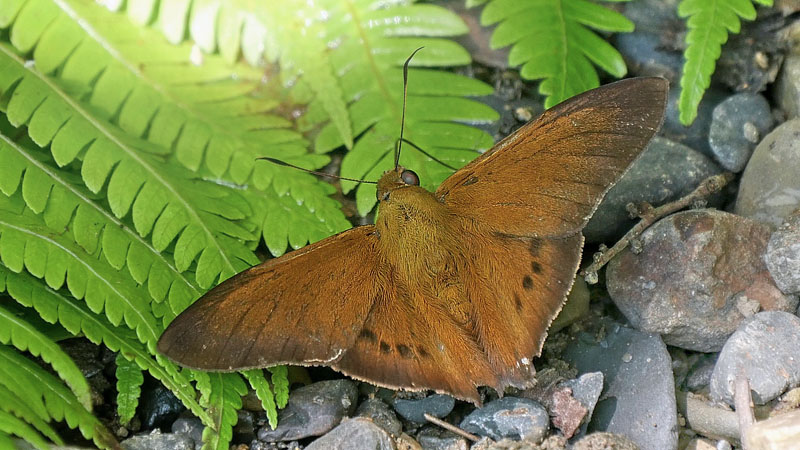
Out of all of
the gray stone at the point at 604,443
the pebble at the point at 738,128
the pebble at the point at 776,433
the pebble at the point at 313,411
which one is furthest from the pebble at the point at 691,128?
the pebble at the point at 313,411

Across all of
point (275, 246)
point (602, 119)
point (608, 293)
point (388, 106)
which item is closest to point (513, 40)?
point (388, 106)

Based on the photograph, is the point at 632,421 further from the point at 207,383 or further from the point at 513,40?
the point at 513,40

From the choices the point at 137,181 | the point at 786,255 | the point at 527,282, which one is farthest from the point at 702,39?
the point at 137,181

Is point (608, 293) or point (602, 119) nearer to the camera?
point (602, 119)

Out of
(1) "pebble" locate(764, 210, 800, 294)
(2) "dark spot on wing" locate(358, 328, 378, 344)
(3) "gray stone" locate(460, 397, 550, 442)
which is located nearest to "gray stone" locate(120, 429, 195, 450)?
(2) "dark spot on wing" locate(358, 328, 378, 344)

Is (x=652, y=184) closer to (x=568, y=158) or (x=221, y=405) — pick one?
(x=568, y=158)

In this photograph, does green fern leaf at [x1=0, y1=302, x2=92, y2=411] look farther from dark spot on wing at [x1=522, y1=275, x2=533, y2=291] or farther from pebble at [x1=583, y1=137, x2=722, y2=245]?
pebble at [x1=583, y1=137, x2=722, y2=245]

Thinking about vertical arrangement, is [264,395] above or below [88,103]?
below
